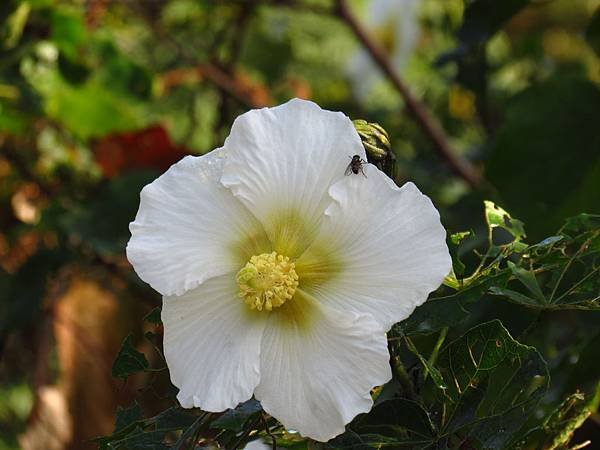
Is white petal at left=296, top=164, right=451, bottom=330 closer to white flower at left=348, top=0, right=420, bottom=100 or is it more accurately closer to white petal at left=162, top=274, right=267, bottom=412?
white petal at left=162, top=274, right=267, bottom=412

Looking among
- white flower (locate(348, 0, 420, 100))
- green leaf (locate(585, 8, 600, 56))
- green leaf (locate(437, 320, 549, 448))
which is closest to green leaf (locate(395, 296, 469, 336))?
green leaf (locate(437, 320, 549, 448))

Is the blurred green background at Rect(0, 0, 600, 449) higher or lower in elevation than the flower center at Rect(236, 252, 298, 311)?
lower

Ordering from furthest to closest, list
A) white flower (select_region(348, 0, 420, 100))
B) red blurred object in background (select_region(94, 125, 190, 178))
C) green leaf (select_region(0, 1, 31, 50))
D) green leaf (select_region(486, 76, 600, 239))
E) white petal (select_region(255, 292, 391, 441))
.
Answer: white flower (select_region(348, 0, 420, 100)), red blurred object in background (select_region(94, 125, 190, 178)), green leaf (select_region(0, 1, 31, 50)), green leaf (select_region(486, 76, 600, 239)), white petal (select_region(255, 292, 391, 441))

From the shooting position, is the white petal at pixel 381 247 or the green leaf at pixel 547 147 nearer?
the white petal at pixel 381 247

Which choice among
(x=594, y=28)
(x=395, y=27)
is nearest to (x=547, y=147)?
(x=594, y=28)

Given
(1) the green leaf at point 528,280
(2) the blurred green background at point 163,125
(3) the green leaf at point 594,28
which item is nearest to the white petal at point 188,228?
(1) the green leaf at point 528,280

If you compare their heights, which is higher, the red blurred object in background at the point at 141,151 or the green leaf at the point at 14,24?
the green leaf at the point at 14,24

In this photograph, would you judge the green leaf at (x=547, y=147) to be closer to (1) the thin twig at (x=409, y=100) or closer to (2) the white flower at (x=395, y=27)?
(1) the thin twig at (x=409, y=100)
